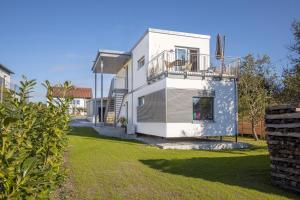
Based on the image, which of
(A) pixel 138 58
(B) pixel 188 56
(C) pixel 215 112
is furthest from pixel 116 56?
(C) pixel 215 112

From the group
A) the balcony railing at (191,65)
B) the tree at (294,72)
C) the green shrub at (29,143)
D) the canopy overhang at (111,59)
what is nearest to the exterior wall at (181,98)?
the balcony railing at (191,65)

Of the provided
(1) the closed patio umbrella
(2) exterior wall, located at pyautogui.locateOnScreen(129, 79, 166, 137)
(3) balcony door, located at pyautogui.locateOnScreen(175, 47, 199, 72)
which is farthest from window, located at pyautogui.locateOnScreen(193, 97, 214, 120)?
(3) balcony door, located at pyautogui.locateOnScreen(175, 47, 199, 72)

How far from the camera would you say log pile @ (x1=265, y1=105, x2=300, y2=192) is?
590 cm

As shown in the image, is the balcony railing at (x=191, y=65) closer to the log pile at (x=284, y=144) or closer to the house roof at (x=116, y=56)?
the house roof at (x=116, y=56)

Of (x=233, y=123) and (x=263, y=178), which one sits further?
(x=233, y=123)

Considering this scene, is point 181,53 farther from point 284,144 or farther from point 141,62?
point 284,144

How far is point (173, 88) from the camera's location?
1484cm

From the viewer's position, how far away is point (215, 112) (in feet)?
51.7

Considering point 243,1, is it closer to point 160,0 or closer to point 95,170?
point 160,0

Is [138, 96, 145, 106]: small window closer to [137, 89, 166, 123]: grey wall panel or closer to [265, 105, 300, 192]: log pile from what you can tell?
[137, 89, 166, 123]: grey wall panel

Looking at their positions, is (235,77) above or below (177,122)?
above

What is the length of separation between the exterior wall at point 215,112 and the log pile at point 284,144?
8041mm

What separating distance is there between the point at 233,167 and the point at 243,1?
36.9 ft

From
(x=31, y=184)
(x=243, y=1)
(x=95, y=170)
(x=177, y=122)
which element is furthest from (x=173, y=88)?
(x=31, y=184)
